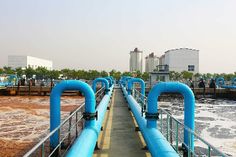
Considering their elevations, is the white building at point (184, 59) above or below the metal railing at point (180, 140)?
above

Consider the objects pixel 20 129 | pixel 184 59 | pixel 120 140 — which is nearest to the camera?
pixel 120 140

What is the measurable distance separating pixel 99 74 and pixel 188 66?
120ft

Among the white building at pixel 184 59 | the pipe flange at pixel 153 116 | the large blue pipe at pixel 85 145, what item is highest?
the white building at pixel 184 59

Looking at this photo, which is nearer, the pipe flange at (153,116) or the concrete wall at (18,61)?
the pipe flange at (153,116)

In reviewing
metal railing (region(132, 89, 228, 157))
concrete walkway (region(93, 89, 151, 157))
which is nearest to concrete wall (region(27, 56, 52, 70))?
concrete walkway (region(93, 89, 151, 157))

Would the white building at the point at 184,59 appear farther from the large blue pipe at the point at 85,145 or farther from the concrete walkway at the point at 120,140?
the large blue pipe at the point at 85,145

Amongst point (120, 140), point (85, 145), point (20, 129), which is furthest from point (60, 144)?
point (20, 129)

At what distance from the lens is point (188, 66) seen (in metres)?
→ 110

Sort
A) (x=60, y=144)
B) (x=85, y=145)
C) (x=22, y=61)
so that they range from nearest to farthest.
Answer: (x=85, y=145), (x=60, y=144), (x=22, y=61)

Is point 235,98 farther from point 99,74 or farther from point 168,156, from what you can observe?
point 99,74

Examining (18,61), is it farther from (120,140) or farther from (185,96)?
(185,96)

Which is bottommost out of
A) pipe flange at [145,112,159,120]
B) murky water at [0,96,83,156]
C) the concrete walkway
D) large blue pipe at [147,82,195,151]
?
murky water at [0,96,83,156]

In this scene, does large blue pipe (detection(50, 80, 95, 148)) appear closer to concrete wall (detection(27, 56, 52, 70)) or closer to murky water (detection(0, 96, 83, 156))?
murky water (detection(0, 96, 83, 156))

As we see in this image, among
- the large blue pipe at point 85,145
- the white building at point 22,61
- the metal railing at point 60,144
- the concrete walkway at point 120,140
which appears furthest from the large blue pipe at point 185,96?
the white building at point 22,61
